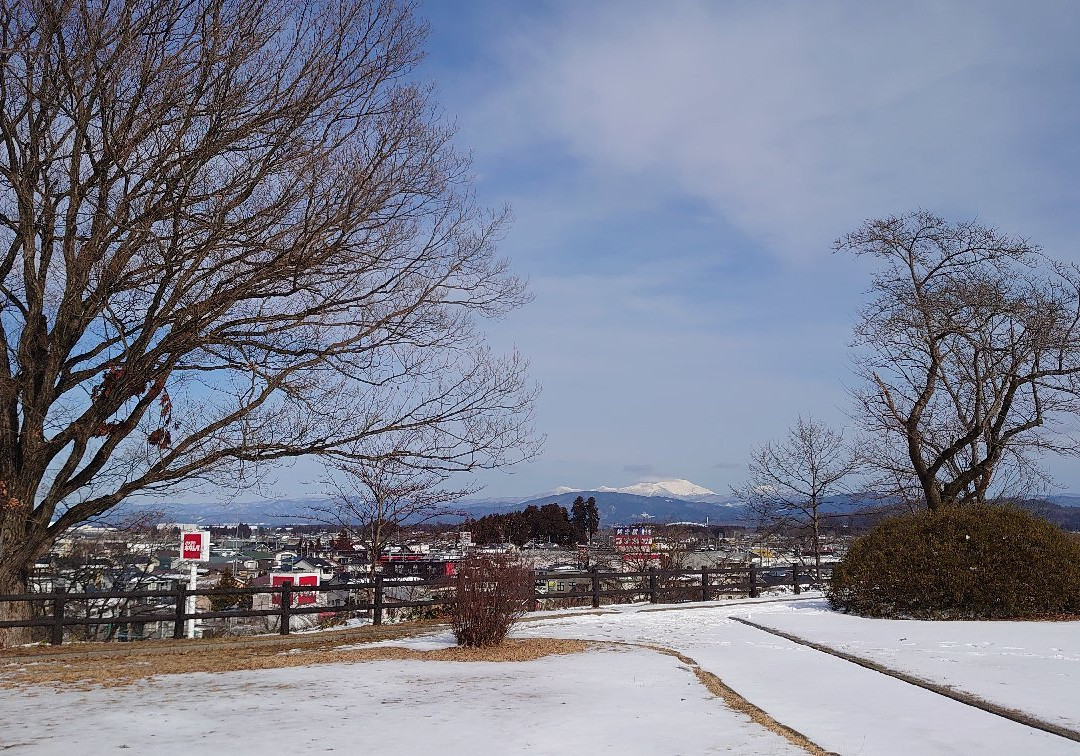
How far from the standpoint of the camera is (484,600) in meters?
13.7

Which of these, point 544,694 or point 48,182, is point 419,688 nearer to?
point 544,694

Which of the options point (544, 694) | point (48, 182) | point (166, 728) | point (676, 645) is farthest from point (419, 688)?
point (48, 182)

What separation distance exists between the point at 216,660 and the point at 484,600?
405 centimetres

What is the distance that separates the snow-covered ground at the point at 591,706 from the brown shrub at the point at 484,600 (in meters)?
1.38

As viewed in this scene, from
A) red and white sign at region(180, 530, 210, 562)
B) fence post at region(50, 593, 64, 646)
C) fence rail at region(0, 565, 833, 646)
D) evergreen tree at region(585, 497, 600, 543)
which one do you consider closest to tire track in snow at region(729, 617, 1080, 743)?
fence rail at region(0, 565, 833, 646)

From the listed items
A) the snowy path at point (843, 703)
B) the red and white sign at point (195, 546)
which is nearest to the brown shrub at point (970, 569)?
the snowy path at point (843, 703)

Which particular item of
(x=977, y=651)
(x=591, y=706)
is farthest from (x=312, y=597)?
(x=591, y=706)

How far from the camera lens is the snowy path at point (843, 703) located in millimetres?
7172

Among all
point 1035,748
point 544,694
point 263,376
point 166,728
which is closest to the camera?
point 1035,748

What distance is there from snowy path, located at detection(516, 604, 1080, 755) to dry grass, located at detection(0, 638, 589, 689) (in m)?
2.46

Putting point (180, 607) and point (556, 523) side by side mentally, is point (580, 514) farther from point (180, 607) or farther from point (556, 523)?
point (180, 607)

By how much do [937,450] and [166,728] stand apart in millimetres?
24211

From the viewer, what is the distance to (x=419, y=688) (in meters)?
10.1

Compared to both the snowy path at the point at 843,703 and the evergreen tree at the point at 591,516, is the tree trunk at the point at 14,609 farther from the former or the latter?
the evergreen tree at the point at 591,516
